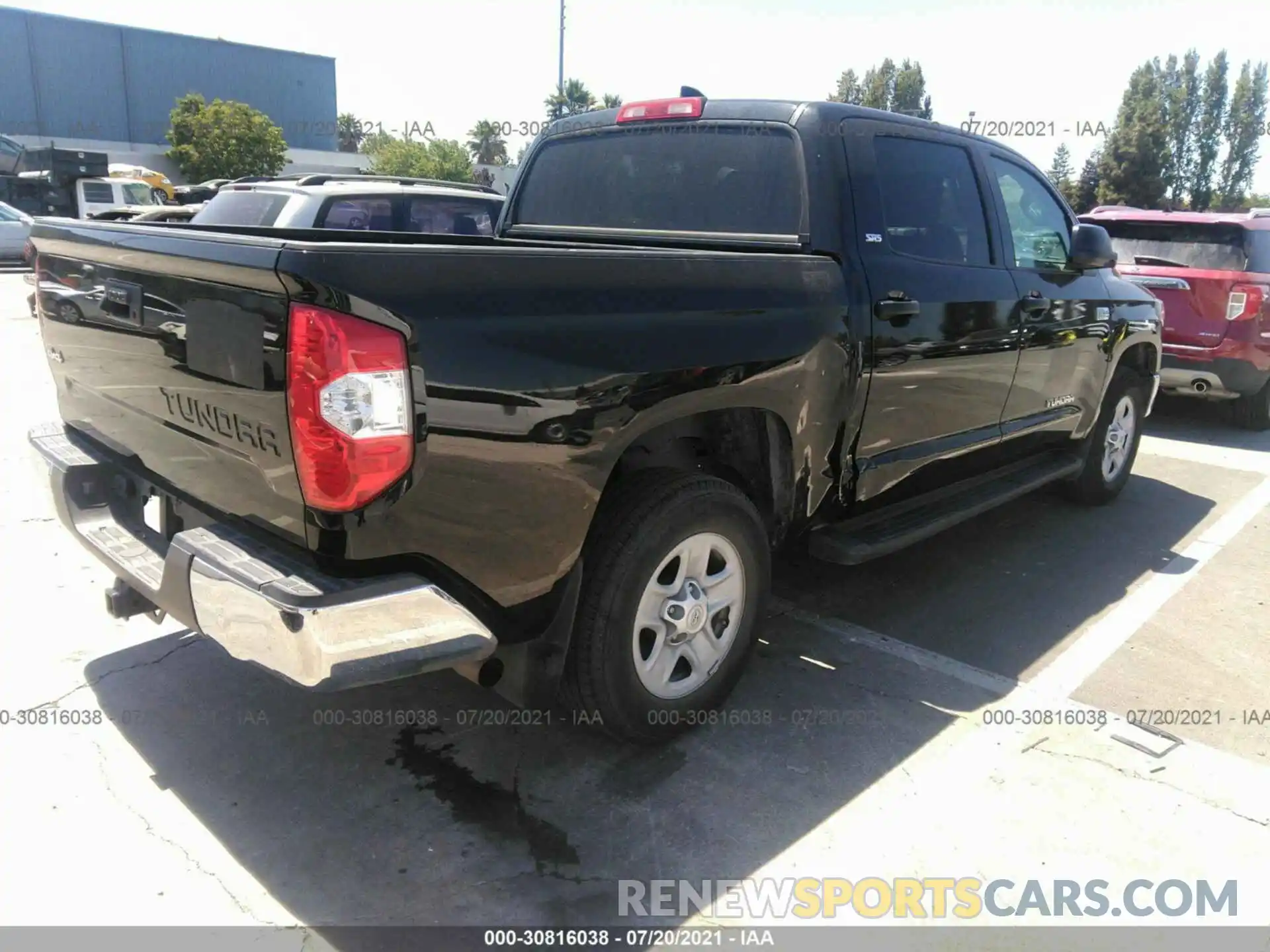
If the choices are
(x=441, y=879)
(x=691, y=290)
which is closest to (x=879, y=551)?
(x=691, y=290)

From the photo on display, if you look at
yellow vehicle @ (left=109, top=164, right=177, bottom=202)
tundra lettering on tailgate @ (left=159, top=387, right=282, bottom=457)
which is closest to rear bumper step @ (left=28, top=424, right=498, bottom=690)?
tundra lettering on tailgate @ (left=159, top=387, right=282, bottom=457)

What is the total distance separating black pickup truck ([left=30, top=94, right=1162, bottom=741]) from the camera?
6.83 ft

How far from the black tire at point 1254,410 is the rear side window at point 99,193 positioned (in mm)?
23294

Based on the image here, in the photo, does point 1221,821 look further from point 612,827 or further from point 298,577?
point 298,577

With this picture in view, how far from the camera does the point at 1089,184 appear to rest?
153 feet

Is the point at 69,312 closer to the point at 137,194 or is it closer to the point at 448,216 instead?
the point at 448,216

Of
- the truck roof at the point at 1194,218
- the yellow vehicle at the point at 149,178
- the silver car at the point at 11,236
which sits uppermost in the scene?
the truck roof at the point at 1194,218

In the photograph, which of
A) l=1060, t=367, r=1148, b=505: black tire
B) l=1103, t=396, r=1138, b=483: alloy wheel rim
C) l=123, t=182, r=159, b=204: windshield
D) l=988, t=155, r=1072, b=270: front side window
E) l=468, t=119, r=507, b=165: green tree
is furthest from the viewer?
l=468, t=119, r=507, b=165: green tree

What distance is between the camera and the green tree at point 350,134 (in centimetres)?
8450

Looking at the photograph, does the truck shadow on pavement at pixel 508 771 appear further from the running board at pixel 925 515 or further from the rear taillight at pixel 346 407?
the rear taillight at pixel 346 407

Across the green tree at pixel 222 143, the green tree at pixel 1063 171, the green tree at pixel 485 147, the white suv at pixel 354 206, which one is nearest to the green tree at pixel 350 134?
the green tree at pixel 485 147

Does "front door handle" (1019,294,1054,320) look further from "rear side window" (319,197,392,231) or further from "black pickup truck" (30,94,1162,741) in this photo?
"rear side window" (319,197,392,231)

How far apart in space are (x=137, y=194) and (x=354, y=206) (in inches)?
735

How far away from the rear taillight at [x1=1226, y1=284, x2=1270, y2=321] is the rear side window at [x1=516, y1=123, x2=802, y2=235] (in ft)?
19.2
